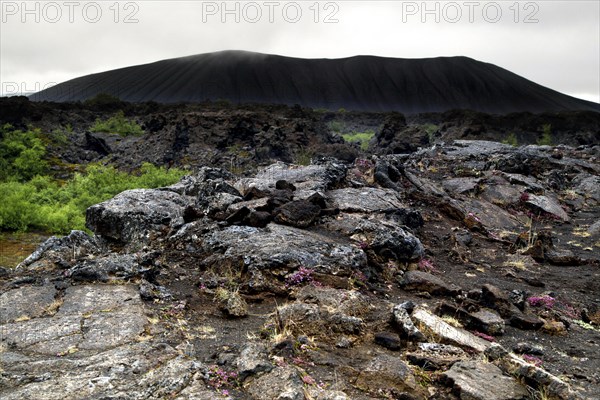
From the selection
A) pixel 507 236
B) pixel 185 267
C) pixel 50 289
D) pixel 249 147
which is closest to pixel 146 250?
pixel 185 267

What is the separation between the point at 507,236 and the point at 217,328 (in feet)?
34.0

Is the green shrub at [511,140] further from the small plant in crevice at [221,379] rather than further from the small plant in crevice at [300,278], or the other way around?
the small plant in crevice at [221,379]

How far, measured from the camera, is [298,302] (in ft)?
24.4

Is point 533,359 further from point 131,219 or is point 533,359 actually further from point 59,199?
point 59,199

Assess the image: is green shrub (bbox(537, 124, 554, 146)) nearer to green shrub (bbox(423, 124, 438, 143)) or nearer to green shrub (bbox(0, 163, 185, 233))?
green shrub (bbox(423, 124, 438, 143))

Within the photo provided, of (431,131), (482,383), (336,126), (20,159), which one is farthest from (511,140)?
(482,383)

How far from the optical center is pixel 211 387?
509 cm

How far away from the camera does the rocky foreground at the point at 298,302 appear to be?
208 inches

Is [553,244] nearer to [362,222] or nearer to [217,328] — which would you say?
[362,222]

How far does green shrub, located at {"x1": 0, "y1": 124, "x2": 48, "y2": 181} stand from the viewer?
3593 cm

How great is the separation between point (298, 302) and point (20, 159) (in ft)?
122

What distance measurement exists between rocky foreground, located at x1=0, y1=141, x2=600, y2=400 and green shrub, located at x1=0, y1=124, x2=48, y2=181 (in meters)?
28.6

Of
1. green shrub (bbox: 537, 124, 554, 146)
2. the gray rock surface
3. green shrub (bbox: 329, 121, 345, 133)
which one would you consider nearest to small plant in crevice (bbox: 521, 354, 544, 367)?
the gray rock surface

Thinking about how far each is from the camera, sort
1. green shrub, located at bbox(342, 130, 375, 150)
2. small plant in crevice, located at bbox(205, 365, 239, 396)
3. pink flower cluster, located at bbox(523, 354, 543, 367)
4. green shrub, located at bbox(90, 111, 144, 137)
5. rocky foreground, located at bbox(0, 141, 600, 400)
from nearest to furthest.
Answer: small plant in crevice, located at bbox(205, 365, 239, 396) → rocky foreground, located at bbox(0, 141, 600, 400) → pink flower cluster, located at bbox(523, 354, 543, 367) → green shrub, located at bbox(90, 111, 144, 137) → green shrub, located at bbox(342, 130, 375, 150)
